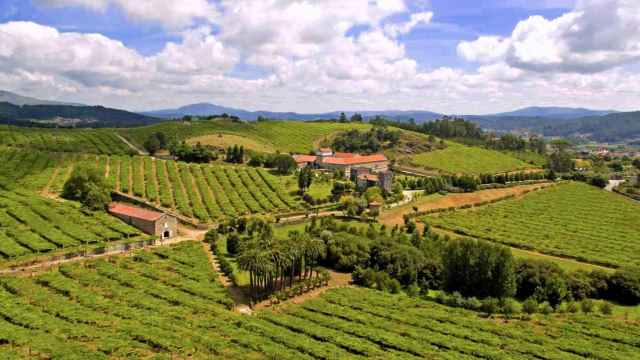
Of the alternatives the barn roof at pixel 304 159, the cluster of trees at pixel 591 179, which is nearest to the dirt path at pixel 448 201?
the cluster of trees at pixel 591 179

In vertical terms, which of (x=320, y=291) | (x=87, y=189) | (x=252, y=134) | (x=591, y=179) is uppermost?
(x=252, y=134)

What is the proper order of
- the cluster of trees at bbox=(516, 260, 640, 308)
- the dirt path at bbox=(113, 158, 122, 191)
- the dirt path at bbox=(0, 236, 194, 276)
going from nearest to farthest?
the dirt path at bbox=(0, 236, 194, 276) < the cluster of trees at bbox=(516, 260, 640, 308) < the dirt path at bbox=(113, 158, 122, 191)

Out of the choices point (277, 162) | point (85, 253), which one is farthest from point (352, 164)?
point (85, 253)

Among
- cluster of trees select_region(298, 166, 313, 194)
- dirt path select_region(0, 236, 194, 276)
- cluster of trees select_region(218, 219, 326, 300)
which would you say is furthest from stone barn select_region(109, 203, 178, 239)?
cluster of trees select_region(298, 166, 313, 194)

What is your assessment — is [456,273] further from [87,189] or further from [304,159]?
[304,159]

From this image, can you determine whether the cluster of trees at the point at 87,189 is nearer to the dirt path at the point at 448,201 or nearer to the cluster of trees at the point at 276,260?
the cluster of trees at the point at 276,260

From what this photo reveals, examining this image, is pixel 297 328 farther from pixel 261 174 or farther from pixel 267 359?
pixel 261 174

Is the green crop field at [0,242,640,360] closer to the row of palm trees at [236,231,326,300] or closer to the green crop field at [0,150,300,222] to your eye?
the row of palm trees at [236,231,326,300]
